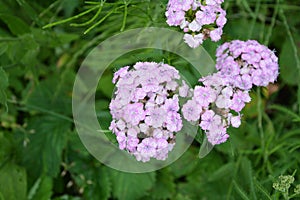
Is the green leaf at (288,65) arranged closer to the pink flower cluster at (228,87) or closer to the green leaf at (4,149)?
the pink flower cluster at (228,87)

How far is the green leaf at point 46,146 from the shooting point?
205 cm

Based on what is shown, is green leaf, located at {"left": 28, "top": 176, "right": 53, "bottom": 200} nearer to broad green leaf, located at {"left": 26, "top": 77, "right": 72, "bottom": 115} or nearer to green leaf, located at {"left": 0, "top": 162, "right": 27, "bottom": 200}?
green leaf, located at {"left": 0, "top": 162, "right": 27, "bottom": 200}

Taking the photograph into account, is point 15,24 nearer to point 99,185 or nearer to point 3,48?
point 3,48

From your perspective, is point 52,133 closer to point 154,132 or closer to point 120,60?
point 120,60

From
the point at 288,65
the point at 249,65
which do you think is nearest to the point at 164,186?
the point at 288,65

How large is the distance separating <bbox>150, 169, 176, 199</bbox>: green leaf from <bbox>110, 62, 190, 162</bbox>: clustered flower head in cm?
84

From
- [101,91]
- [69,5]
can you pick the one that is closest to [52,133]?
[101,91]

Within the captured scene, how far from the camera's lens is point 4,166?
2012mm

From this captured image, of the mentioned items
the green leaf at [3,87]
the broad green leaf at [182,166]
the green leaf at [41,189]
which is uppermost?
the green leaf at [3,87]

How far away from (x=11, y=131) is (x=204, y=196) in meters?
0.86

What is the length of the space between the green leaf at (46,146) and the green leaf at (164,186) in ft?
1.33

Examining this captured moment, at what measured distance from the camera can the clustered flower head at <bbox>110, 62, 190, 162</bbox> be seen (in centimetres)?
122

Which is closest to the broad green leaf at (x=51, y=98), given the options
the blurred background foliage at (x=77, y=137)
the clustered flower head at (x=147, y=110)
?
the blurred background foliage at (x=77, y=137)

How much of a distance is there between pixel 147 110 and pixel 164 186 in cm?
96
